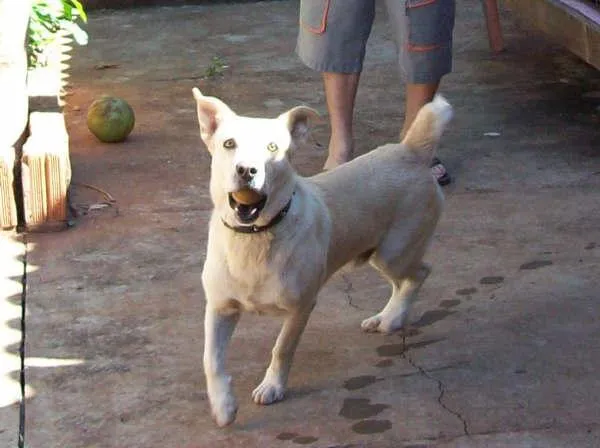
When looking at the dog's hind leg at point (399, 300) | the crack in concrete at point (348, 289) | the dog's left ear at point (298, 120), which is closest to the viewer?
the dog's left ear at point (298, 120)

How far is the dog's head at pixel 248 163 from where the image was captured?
3.86m

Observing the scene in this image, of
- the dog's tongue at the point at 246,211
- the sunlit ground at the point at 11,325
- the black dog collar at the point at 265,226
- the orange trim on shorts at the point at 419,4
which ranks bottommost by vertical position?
the sunlit ground at the point at 11,325

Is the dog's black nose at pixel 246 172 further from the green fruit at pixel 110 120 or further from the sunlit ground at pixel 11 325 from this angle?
the green fruit at pixel 110 120

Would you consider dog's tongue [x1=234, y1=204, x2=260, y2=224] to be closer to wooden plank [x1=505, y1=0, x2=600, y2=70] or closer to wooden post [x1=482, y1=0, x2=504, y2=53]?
wooden plank [x1=505, y1=0, x2=600, y2=70]

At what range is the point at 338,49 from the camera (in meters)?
6.50

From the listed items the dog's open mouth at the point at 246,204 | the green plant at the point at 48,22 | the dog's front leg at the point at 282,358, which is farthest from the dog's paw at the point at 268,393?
the green plant at the point at 48,22

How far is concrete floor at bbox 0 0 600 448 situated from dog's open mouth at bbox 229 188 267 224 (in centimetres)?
70

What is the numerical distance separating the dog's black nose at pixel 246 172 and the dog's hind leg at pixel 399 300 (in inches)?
45.1

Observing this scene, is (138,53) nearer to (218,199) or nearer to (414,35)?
(414,35)

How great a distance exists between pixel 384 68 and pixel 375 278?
3732 millimetres

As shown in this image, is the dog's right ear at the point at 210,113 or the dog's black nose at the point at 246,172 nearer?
the dog's black nose at the point at 246,172

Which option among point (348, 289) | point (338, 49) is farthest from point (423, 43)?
point (348, 289)

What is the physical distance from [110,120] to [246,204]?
3.31m

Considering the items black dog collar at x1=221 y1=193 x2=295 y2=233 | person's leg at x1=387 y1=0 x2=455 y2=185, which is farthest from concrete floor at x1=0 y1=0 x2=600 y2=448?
black dog collar at x1=221 y1=193 x2=295 y2=233
